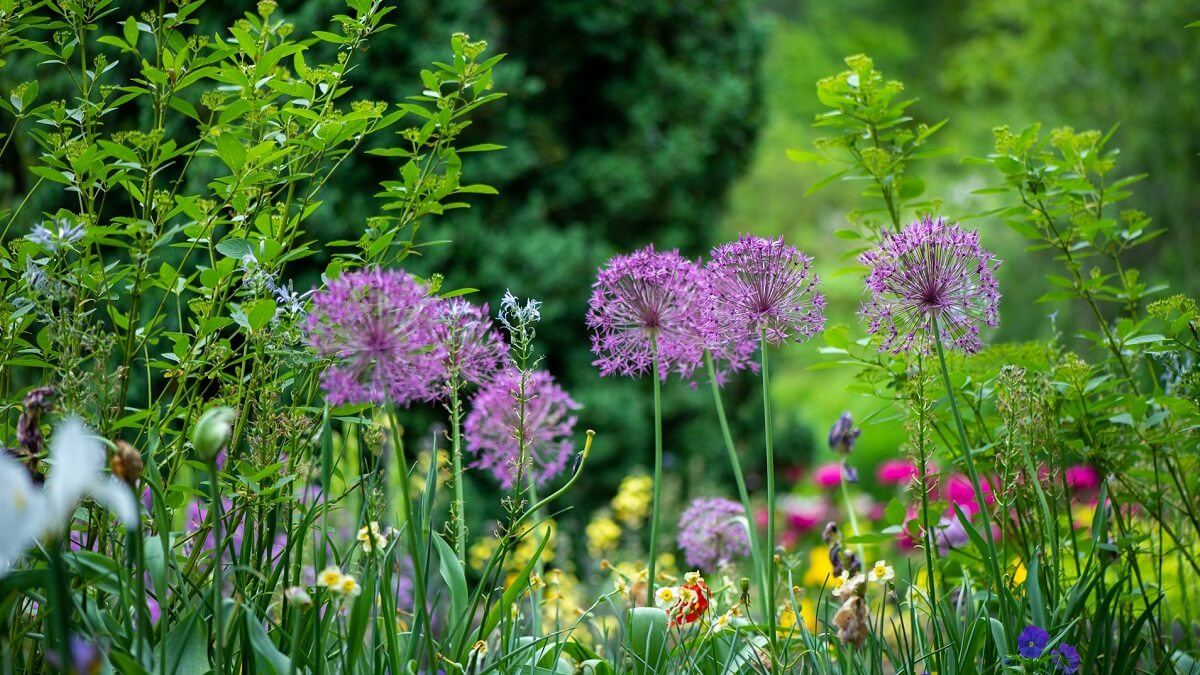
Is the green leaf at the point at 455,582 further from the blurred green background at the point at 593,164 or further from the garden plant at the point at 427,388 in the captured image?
the blurred green background at the point at 593,164

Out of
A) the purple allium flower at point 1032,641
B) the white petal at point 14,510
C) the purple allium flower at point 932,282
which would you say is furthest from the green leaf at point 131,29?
the purple allium flower at point 1032,641

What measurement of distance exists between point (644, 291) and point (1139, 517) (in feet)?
5.98

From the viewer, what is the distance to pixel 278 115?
6.04 feet

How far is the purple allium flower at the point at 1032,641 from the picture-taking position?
5.11 ft

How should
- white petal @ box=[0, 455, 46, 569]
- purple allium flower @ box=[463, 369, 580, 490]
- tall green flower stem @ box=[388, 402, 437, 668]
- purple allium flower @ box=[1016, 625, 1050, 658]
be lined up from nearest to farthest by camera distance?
1. white petal @ box=[0, 455, 46, 569]
2. tall green flower stem @ box=[388, 402, 437, 668]
3. purple allium flower @ box=[1016, 625, 1050, 658]
4. purple allium flower @ box=[463, 369, 580, 490]

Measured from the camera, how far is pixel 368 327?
1.42m

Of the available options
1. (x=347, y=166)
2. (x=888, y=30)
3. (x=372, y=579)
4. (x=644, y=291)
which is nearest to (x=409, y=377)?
(x=372, y=579)

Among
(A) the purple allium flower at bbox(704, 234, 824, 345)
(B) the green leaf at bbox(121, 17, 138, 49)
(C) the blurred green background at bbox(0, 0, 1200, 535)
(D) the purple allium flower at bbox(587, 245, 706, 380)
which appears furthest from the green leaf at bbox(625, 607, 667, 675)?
(C) the blurred green background at bbox(0, 0, 1200, 535)

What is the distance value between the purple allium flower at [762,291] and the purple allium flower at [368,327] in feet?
1.62

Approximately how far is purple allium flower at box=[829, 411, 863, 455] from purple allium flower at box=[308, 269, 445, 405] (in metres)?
1.18

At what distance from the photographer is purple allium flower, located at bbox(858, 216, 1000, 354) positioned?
1625 mm

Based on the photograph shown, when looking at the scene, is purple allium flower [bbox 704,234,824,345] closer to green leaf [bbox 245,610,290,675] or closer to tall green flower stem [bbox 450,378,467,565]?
tall green flower stem [bbox 450,378,467,565]

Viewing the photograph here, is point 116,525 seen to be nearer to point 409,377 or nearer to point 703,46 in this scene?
point 409,377

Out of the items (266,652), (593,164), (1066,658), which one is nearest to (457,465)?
(266,652)
